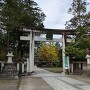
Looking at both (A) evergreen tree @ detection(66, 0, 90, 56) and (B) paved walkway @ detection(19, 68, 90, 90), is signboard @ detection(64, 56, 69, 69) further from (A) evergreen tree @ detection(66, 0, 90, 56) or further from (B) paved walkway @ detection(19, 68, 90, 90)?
(B) paved walkway @ detection(19, 68, 90, 90)

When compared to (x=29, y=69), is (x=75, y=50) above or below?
above

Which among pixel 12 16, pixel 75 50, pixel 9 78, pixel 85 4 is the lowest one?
pixel 9 78

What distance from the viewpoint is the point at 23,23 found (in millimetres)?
41406

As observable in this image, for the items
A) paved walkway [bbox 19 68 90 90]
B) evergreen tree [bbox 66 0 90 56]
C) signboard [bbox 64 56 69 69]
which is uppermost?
evergreen tree [bbox 66 0 90 56]

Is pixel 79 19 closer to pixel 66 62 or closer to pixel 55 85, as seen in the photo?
pixel 66 62

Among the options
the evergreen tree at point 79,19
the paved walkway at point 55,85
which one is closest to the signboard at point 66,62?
the evergreen tree at point 79,19

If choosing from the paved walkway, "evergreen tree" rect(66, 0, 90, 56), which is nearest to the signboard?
"evergreen tree" rect(66, 0, 90, 56)

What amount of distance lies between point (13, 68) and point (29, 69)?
8.30 m

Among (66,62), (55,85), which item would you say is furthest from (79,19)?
(55,85)

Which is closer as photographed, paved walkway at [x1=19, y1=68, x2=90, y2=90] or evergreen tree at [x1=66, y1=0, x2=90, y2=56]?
paved walkway at [x1=19, y1=68, x2=90, y2=90]

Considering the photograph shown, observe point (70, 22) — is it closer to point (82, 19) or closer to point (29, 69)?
point (82, 19)

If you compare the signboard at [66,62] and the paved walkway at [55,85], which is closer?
the paved walkway at [55,85]

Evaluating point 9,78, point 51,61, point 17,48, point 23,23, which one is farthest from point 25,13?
point 51,61

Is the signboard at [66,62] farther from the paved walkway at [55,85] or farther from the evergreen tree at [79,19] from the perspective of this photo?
the paved walkway at [55,85]
